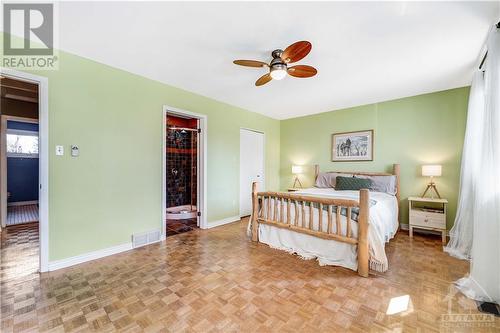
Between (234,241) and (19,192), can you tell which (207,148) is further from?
(19,192)

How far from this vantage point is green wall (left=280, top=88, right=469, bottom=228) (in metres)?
3.42

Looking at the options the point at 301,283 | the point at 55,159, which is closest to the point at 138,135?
Answer: the point at 55,159

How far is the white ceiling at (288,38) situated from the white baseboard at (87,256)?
7.88 ft

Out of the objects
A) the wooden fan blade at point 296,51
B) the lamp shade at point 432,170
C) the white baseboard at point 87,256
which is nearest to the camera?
the wooden fan blade at point 296,51

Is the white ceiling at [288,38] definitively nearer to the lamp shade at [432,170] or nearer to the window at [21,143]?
the lamp shade at [432,170]

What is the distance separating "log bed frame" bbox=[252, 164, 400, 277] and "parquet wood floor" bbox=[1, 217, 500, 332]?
0.33 meters

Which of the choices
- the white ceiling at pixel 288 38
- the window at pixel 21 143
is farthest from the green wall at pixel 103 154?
the window at pixel 21 143

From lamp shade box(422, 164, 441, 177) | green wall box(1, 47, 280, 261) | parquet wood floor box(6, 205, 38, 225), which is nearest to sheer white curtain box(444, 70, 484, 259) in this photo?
lamp shade box(422, 164, 441, 177)

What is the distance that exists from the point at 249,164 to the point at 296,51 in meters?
3.12

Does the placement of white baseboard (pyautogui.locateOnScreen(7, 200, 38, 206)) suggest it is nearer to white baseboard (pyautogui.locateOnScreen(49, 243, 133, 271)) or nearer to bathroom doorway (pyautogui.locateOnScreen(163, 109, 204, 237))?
bathroom doorway (pyautogui.locateOnScreen(163, 109, 204, 237))

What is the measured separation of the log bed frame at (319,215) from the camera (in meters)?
2.17

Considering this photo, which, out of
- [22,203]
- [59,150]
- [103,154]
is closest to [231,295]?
[103,154]

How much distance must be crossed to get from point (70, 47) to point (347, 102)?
14.4 feet

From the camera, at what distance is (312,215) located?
262cm
